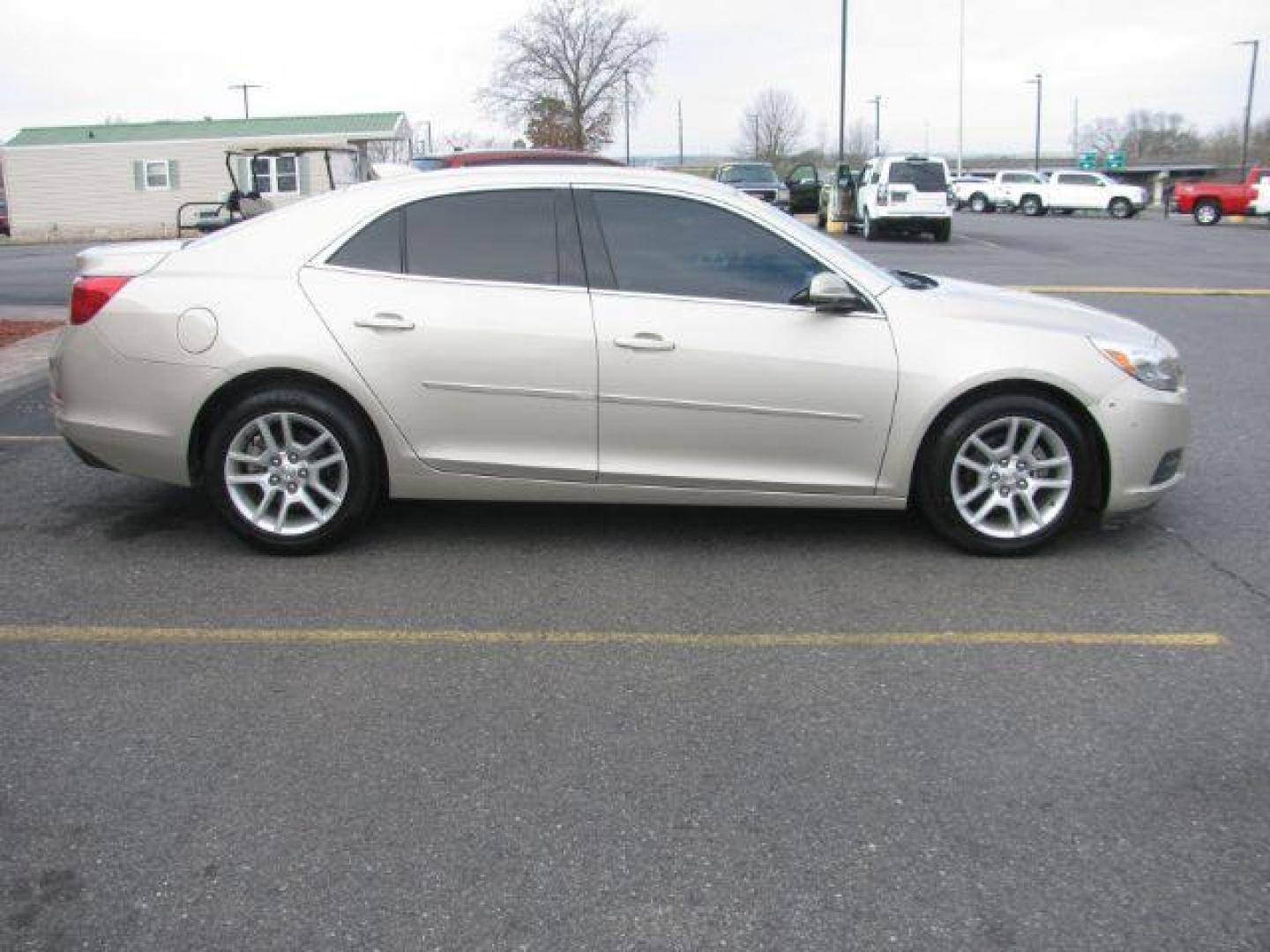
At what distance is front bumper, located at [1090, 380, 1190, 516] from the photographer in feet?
16.6

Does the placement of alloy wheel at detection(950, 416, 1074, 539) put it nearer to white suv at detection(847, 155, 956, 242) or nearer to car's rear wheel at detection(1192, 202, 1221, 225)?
white suv at detection(847, 155, 956, 242)

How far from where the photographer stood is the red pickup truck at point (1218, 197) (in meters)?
37.3

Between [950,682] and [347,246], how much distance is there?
3.03 meters

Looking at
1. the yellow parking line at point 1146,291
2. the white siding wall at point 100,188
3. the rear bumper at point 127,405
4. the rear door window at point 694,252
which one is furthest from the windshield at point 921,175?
the rear bumper at point 127,405

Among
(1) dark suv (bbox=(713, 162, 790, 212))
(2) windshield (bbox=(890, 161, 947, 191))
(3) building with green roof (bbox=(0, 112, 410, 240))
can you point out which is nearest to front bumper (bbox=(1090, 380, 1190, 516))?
(2) windshield (bbox=(890, 161, 947, 191))

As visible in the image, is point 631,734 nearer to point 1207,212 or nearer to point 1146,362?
point 1146,362

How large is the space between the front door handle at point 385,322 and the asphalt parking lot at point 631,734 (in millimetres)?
994

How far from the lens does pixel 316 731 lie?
3.57 meters

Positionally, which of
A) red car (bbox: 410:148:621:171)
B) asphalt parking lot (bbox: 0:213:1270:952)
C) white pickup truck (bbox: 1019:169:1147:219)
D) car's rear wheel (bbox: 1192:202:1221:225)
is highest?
white pickup truck (bbox: 1019:169:1147:219)

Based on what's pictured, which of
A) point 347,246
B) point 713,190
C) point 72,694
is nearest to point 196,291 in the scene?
point 347,246

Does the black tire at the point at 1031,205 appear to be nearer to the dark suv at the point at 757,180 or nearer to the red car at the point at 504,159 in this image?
the dark suv at the point at 757,180

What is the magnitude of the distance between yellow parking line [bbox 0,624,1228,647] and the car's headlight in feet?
4.19

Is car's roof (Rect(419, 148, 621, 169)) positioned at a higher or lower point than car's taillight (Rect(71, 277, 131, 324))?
higher

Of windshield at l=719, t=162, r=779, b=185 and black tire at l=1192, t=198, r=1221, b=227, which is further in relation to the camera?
black tire at l=1192, t=198, r=1221, b=227
